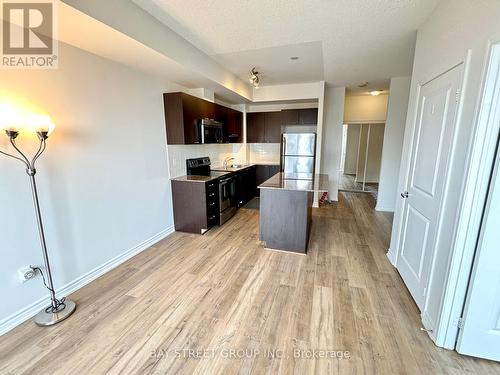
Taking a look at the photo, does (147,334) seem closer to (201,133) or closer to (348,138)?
(201,133)

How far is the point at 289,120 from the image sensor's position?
5.65 meters

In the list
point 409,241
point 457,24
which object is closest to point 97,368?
point 409,241

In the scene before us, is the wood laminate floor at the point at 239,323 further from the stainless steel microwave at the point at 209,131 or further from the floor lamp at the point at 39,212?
the stainless steel microwave at the point at 209,131

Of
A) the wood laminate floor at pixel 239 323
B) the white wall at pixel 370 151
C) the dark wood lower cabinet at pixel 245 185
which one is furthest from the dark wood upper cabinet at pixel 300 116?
the wood laminate floor at pixel 239 323

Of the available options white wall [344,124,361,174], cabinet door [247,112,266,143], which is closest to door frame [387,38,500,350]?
cabinet door [247,112,266,143]

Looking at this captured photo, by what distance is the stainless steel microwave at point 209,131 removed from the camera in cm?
385

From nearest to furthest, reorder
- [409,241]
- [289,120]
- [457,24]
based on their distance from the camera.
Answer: [457,24]
[409,241]
[289,120]

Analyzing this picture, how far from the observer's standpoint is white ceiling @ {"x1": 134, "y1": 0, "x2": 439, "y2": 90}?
7.04 ft

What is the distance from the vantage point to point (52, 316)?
6.49 ft

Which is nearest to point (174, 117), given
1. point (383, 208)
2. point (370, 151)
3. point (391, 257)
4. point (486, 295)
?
point (391, 257)

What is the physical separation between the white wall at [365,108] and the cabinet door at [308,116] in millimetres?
1641

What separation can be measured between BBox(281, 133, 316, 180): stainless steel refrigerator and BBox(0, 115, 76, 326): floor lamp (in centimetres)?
412

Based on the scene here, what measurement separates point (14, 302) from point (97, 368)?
3.49 feet

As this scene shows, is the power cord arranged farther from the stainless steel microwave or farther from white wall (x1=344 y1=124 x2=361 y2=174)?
white wall (x1=344 y1=124 x2=361 y2=174)
